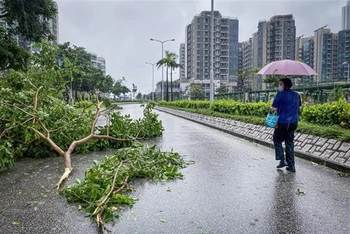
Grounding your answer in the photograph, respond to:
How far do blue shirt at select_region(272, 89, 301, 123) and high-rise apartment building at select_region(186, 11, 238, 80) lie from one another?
102021 millimetres

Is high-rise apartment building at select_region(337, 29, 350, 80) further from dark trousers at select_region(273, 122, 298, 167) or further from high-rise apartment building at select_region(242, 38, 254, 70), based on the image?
dark trousers at select_region(273, 122, 298, 167)

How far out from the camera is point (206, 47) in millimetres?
113750

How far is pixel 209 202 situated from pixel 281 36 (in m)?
101

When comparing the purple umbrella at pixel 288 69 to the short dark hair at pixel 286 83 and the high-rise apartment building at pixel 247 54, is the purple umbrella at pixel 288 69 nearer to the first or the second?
the short dark hair at pixel 286 83

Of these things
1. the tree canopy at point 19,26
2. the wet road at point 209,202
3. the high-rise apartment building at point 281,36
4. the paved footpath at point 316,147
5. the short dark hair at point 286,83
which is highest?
the high-rise apartment building at point 281,36

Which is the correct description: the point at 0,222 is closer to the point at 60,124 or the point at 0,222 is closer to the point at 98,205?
the point at 98,205

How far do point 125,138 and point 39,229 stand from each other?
5.58 meters

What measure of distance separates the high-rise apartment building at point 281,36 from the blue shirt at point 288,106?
317ft

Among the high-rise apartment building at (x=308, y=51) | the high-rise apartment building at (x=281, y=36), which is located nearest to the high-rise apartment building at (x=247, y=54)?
the high-rise apartment building at (x=281, y=36)

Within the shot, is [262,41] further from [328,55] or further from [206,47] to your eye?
[328,55]

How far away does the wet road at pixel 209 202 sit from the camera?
367 cm

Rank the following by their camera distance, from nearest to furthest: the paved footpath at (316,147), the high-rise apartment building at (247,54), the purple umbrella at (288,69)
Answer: the paved footpath at (316,147), the purple umbrella at (288,69), the high-rise apartment building at (247,54)

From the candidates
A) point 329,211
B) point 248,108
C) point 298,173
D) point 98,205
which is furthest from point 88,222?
point 248,108

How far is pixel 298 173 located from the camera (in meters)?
6.29
